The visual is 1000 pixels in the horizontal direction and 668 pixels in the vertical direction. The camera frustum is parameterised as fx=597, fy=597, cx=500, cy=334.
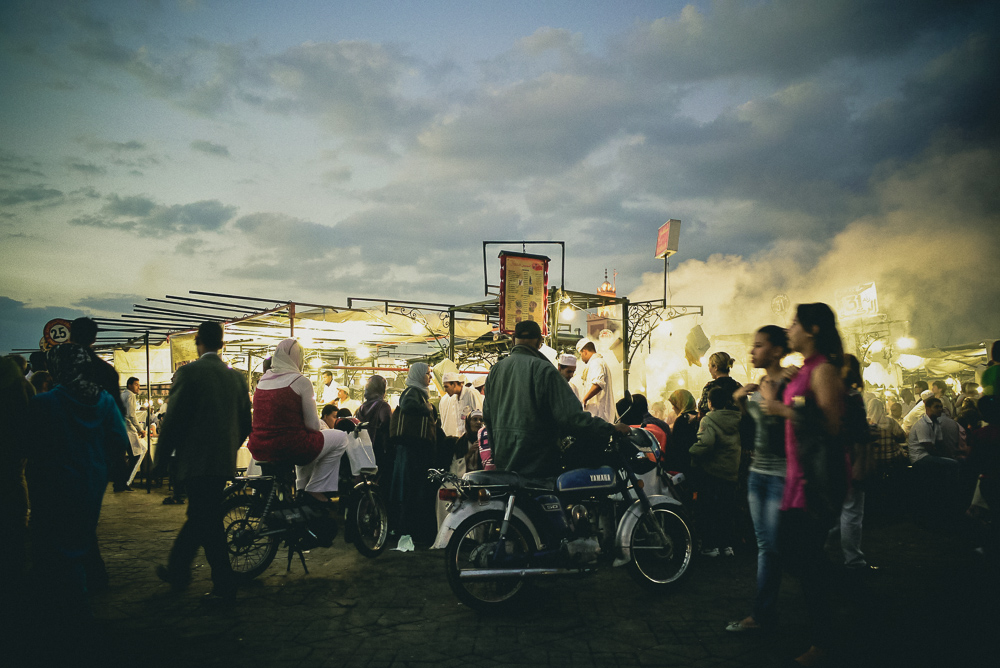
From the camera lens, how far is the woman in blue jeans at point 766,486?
3887 millimetres

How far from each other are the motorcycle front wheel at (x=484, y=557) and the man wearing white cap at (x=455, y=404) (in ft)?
17.5

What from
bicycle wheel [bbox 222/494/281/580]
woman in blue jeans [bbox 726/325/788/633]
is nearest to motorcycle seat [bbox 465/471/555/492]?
woman in blue jeans [bbox 726/325/788/633]

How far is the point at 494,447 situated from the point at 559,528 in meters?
0.80

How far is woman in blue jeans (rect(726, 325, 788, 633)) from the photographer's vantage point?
3887 mm

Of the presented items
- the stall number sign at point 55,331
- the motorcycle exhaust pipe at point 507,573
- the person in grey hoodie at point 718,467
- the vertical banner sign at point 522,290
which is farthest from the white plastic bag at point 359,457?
the vertical banner sign at point 522,290

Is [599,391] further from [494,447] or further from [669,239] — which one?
[669,239]

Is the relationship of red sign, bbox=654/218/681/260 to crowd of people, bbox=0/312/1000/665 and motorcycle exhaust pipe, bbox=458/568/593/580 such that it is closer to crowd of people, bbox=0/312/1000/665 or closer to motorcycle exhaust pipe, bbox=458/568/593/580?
crowd of people, bbox=0/312/1000/665

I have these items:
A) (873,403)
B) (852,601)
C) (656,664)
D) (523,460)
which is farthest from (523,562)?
(873,403)

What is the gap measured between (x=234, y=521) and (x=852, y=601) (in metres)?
4.81

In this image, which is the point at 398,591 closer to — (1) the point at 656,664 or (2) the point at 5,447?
(1) the point at 656,664

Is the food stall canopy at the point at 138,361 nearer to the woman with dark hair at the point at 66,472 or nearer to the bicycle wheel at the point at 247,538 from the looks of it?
the bicycle wheel at the point at 247,538

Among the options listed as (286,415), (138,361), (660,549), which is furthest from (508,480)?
(138,361)

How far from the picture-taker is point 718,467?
611 cm

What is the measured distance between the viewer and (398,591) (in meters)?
5.05
